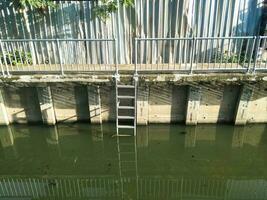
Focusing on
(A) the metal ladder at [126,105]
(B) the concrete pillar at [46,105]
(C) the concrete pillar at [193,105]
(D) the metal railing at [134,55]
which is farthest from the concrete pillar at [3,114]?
(C) the concrete pillar at [193,105]

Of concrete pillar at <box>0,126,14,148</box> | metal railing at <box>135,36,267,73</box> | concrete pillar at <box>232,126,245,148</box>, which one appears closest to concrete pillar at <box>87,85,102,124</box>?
metal railing at <box>135,36,267,73</box>

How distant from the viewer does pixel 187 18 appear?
322 inches

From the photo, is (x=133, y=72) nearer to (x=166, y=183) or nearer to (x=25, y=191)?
(x=166, y=183)

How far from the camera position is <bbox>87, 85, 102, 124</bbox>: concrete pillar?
8.08 metres

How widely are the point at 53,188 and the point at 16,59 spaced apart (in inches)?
143

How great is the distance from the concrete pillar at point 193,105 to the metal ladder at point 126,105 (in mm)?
1442

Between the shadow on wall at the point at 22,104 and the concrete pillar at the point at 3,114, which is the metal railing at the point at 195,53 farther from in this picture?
the concrete pillar at the point at 3,114

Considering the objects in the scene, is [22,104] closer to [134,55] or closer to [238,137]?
[134,55]

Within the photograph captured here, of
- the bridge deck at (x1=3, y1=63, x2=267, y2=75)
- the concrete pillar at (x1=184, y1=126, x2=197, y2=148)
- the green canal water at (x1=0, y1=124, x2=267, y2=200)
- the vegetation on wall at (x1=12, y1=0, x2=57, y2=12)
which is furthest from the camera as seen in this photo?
the concrete pillar at (x1=184, y1=126, x2=197, y2=148)

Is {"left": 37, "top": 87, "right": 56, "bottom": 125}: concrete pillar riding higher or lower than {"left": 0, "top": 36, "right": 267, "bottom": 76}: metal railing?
lower

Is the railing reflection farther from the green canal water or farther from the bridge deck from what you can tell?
the bridge deck

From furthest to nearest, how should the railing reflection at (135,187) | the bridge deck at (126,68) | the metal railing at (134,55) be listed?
the metal railing at (134,55) < the bridge deck at (126,68) < the railing reflection at (135,187)

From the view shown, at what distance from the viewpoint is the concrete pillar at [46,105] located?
808 cm

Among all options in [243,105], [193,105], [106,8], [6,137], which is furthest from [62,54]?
[243,105]
